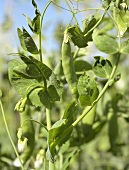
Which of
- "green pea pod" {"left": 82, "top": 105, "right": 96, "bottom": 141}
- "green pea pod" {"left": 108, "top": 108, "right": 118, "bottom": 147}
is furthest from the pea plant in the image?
"green pea pod" {"left": 108, "top": 108, "right": 118, "bottom": 147}

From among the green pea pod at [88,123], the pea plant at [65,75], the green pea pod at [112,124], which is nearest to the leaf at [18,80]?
the pea plant at [65,75]

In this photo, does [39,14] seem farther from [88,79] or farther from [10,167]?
[10,167]

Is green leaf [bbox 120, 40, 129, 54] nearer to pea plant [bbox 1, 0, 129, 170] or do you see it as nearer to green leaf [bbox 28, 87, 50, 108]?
pea plant [bbox 1, 0, 129, 170]

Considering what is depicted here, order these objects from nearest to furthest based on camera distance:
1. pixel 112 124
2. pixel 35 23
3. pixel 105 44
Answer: pixel 35 23, pixel 105 44, pixel 112 124

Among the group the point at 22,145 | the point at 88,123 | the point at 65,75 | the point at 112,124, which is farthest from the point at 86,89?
the point at 112,124

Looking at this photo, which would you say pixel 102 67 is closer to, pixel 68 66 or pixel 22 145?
pixel 68 66
